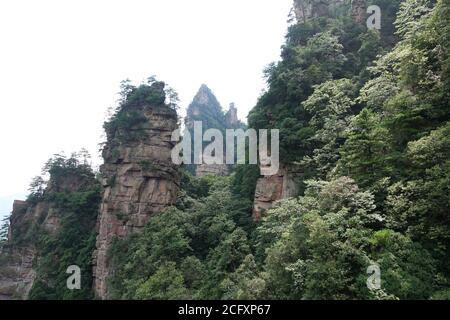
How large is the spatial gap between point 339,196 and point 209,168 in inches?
1328

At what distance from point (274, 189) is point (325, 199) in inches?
326

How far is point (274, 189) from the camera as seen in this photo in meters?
19.6

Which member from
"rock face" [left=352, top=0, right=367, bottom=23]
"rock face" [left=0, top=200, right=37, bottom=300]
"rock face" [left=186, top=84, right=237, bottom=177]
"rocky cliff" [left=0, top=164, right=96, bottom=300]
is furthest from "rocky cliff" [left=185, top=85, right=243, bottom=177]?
"rock face" [left=352, top=0, right=367, bottom=23]

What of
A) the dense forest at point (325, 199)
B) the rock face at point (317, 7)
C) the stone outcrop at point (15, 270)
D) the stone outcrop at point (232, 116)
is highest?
the rock face at point (317, 7)

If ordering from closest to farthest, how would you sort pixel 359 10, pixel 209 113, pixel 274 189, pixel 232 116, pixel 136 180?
pixel 274 189 → pixel 136 180 → pixel 359 10 → pixel 209 113 → pixel 232 116

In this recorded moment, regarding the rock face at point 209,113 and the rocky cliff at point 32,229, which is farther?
the rock face at point 209,113

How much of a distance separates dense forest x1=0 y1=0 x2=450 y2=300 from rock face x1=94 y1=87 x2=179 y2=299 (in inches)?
36.2

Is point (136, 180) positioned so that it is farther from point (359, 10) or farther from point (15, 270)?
point (359, 10)

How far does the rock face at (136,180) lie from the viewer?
919 inches

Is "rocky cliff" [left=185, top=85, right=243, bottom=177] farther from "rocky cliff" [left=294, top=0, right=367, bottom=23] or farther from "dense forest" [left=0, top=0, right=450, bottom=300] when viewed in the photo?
"dense forest" [left=0, top=0, right=450, bottom=300]

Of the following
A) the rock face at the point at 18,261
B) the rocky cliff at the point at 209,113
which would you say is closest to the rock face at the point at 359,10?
the rock face at the point at 18,261

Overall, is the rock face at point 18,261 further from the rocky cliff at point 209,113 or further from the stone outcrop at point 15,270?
the rocky cliff at point 209,113

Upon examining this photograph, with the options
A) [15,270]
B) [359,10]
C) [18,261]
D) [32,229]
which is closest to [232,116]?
[359,10]

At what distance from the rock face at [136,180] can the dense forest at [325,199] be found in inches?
36.2
